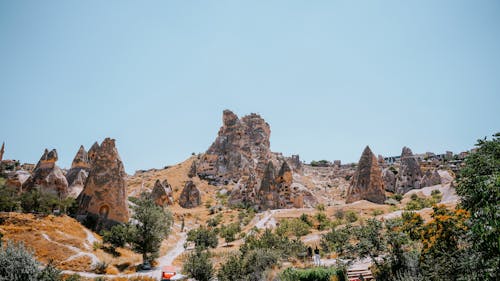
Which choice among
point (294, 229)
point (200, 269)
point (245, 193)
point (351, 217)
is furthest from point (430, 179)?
point (200, 269)

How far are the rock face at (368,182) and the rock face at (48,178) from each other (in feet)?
99.3

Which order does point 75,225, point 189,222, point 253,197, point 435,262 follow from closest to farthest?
point 435,262 < point 75,225 < point 189,222 < point 253,197

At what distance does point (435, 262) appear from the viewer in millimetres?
9719

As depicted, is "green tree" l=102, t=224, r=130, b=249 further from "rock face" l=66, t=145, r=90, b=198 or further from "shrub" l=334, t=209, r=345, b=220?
"shrub" l=334, t=209, r=345, b=220

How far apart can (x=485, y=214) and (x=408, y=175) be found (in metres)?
44.1

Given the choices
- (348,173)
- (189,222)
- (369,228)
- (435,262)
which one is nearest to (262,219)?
(189,222)

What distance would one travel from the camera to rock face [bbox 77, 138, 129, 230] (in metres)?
23.1

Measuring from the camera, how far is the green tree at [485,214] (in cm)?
565

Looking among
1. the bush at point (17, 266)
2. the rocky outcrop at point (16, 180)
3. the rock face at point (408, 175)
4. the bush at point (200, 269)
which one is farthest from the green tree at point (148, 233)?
the rock face at point (408, 175)

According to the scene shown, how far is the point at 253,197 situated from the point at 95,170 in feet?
81.5

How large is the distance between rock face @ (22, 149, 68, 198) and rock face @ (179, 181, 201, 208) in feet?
74.7

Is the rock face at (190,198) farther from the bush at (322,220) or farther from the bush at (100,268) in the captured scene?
the bush at (100,268)

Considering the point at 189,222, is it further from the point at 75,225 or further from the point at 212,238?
the point at 75,225

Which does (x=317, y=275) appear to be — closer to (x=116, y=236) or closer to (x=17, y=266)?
(x=17, y=266)
